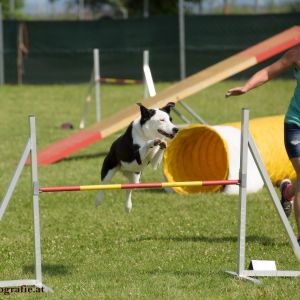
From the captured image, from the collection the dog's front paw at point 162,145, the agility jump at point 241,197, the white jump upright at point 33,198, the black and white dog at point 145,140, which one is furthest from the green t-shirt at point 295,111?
the white jump upright at point 33,198

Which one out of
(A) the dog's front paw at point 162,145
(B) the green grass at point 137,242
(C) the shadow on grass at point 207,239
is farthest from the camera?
(C) the shadow on grass at point 207,239

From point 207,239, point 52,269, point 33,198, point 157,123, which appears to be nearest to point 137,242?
point 207,239

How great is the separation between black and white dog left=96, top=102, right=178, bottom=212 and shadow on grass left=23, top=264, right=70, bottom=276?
36.8 inches

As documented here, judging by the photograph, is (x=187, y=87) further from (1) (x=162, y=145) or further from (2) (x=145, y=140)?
(1) (x=162, y=145)

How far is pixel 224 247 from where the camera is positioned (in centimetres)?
696

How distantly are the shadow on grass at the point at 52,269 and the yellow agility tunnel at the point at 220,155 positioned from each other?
316 centimetres

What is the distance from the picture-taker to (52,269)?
249 inches

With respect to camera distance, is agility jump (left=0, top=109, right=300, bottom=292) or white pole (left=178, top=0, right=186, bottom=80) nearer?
agility jump (left=0, top=109, right=300, bottom=292)

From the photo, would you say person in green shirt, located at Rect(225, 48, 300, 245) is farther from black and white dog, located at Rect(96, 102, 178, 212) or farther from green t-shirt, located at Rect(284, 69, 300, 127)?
black and white dog, located at Rect(96, 102, 178, 212)

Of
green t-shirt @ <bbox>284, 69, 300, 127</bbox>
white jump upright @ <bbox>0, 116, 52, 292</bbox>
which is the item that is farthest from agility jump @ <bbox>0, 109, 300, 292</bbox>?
green t-shirt @ <bbox>284, 69, 300, 127</bbox>

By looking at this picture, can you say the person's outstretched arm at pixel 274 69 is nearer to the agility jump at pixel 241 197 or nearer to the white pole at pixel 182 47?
the agility jump at pixel 241 197

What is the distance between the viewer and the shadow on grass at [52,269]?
245 inches

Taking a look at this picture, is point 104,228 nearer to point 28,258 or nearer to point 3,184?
point 28,258

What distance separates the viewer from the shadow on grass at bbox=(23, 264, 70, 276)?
621 centimetres
